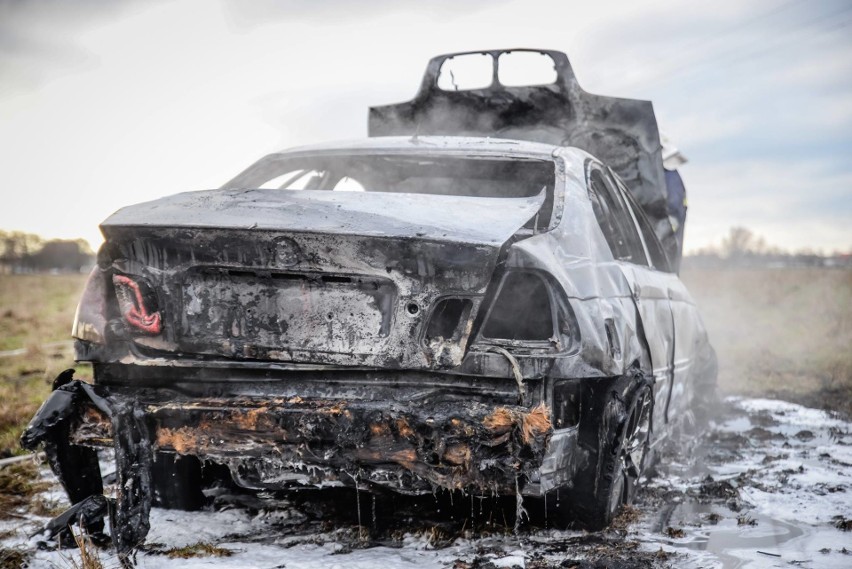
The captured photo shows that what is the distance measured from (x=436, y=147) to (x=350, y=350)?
4.69 ft

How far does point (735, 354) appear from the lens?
12.1 metres

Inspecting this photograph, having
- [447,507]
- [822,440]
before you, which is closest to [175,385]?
[447,507]

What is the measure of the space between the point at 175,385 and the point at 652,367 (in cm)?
215

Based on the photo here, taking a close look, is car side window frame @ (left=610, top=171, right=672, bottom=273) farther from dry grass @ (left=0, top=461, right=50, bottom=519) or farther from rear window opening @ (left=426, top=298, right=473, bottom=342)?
dry grass @ (left=0, top=461, right=50, bottom=519)

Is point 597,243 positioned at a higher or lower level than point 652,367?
higher

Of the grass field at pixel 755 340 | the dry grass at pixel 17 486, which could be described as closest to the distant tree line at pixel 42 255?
the grass field at pixel 755 340

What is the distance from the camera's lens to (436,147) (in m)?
3.66

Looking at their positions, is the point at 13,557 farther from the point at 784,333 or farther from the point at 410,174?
the point at 784,333

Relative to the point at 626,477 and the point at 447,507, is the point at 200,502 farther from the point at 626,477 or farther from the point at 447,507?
the point at 626,477

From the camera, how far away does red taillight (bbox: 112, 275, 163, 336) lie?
8.90 feet

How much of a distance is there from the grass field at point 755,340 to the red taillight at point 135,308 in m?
2.75

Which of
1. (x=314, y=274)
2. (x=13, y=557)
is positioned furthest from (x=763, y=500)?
(x=13, y=557)

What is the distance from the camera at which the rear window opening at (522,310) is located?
273 centimetres

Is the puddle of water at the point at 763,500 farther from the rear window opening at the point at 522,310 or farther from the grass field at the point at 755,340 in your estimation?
the grass field at the point at 755,340
